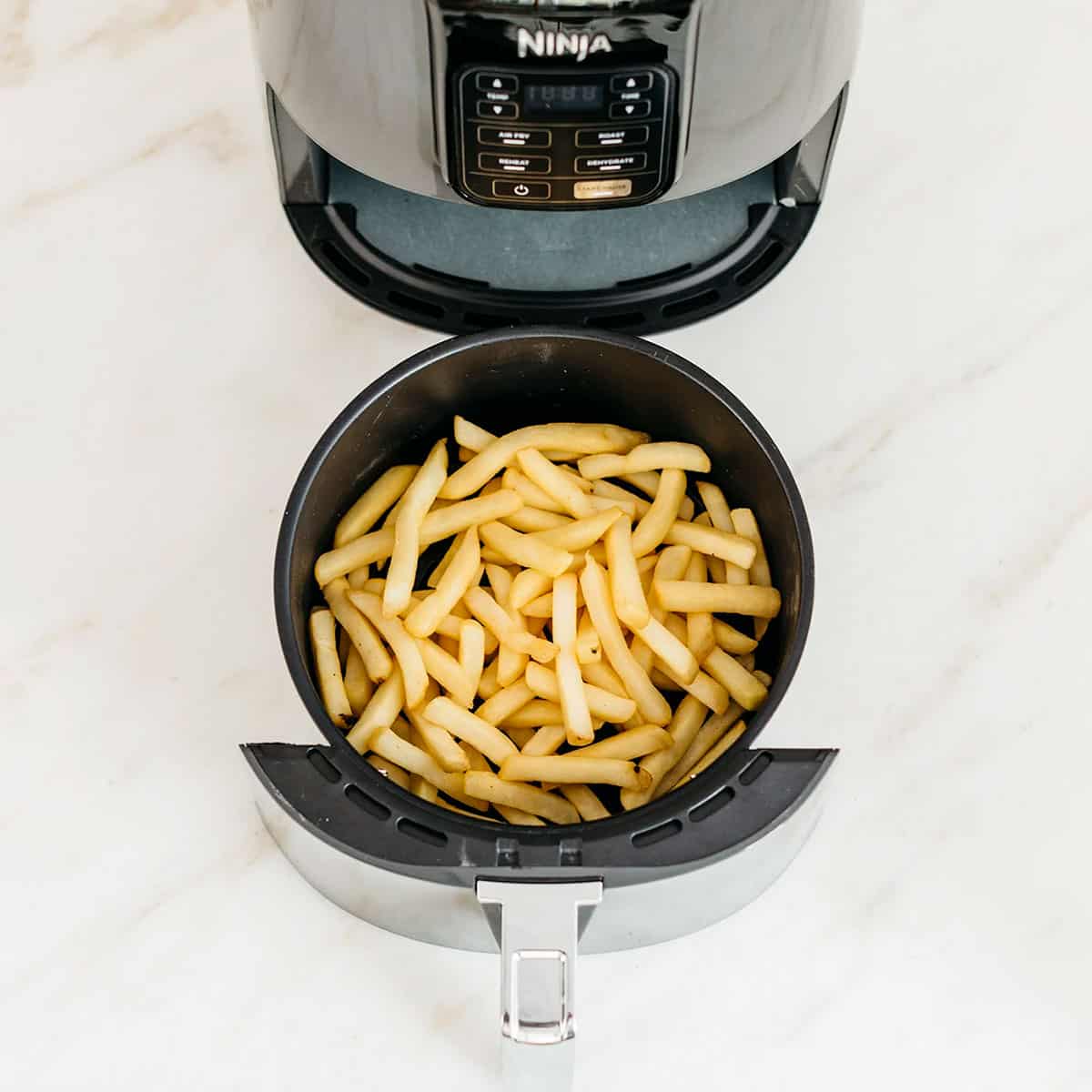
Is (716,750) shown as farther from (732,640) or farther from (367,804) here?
(367,804)

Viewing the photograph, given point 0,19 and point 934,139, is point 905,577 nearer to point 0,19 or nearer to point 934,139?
point 934,139

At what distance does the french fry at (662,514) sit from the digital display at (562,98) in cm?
24

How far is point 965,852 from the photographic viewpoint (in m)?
0.86

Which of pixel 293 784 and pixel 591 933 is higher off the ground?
pixel 293 784

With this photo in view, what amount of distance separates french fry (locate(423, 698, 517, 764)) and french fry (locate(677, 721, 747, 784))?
0.33 ft

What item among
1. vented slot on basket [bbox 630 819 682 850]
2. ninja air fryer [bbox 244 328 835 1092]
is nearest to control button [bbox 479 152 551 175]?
ninja air fryer [bbox 244 328 835 1092]

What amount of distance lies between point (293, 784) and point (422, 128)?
1.10ft

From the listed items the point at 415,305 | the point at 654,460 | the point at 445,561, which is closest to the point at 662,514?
the point at 654,460

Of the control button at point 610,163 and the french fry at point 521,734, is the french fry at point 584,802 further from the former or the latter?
the control button at point 610,163

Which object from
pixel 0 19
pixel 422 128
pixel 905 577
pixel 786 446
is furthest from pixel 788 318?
pixel 0 19

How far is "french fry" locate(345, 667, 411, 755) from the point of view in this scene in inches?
31.3

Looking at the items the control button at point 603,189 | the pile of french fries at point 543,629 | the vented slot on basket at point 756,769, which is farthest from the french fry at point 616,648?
the control button at point 603,189

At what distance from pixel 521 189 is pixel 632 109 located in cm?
7

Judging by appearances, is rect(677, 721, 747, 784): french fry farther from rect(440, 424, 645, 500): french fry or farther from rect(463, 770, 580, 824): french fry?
rect(440, 424, 645, 500): french fry
